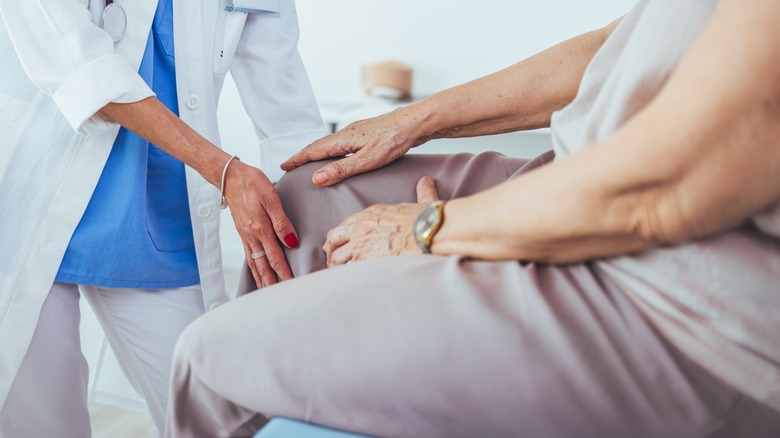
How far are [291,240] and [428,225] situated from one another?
0.30m

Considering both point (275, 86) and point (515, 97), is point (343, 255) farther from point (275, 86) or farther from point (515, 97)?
point (275, 86)

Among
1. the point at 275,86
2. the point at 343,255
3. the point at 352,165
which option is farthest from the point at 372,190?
the point at 275,86

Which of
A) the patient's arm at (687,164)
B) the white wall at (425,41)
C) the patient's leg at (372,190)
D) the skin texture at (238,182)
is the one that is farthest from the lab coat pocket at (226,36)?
the white wall at (425,41)

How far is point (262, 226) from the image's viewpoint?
926 mm

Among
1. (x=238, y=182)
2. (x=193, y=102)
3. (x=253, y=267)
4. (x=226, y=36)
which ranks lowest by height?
(x=253, y=267)

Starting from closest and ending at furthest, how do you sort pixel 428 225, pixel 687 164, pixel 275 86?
pixel 687 164 < pixel 428 225 < pixel 275 86

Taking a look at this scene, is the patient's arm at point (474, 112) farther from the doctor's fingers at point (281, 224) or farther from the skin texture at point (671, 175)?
the skin texture at point (671, 175)

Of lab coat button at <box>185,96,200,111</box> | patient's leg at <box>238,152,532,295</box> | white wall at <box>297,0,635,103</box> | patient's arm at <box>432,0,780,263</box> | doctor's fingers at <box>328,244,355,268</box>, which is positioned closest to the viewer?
patient's arm at <box>432,0,780,263</box>

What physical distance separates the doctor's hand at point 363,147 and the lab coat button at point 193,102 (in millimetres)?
272

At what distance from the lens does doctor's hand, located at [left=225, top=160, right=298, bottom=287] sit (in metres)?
0.92

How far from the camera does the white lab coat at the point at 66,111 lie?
0.94 meters

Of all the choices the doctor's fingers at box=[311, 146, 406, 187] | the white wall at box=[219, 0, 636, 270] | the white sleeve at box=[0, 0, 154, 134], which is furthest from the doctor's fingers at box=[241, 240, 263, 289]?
the white wall at box=[219, 0, 636, 270]

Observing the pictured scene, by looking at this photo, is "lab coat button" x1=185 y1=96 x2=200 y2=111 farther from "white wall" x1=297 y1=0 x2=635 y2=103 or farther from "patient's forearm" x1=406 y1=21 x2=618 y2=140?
"white wall" x1=297 y1=0 x2=635 y2=103

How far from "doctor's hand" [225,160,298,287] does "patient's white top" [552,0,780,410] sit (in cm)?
50
